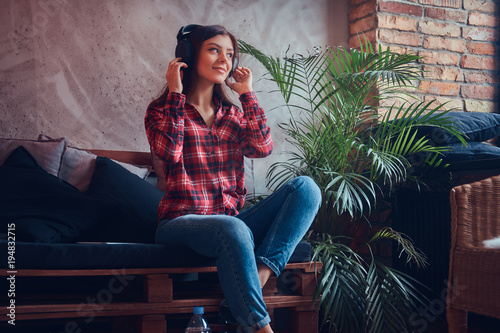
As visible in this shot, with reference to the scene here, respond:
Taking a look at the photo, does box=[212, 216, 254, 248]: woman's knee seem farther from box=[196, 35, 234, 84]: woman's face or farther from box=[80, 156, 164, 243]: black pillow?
box=[196, 35, 234, 84]: woman's face

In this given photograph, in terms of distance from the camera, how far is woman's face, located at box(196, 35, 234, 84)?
1.93 meters

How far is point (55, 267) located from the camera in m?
1.62

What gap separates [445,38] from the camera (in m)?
2.91

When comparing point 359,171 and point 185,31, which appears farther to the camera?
point 359,171

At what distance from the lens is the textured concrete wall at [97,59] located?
7.74 ft

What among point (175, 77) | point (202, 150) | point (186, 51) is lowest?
point (202, 150)

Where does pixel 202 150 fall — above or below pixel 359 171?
above

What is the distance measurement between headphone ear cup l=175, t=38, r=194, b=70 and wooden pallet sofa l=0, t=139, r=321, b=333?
56 cm

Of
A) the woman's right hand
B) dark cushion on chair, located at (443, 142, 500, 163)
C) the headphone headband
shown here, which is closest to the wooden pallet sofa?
the woman's right hand

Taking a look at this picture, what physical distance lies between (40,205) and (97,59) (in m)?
0.96

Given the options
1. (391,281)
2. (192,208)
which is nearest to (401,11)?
(391,281)

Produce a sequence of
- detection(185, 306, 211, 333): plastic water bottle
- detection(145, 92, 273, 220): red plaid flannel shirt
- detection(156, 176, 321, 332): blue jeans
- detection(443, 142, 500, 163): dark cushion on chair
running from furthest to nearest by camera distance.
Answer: detection(443, 142, 500, 163): dark cushion on chair → detection(145, 92, 273, 220): red plaid flannel shirt → detection(185, 306, 211, 333): plastic water bottle → detection(156, 176, 321, 332): blue jeans

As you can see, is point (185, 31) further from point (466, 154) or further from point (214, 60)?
point (466, 154)

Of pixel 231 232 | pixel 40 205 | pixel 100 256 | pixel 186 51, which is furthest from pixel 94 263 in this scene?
pixel 186 51
